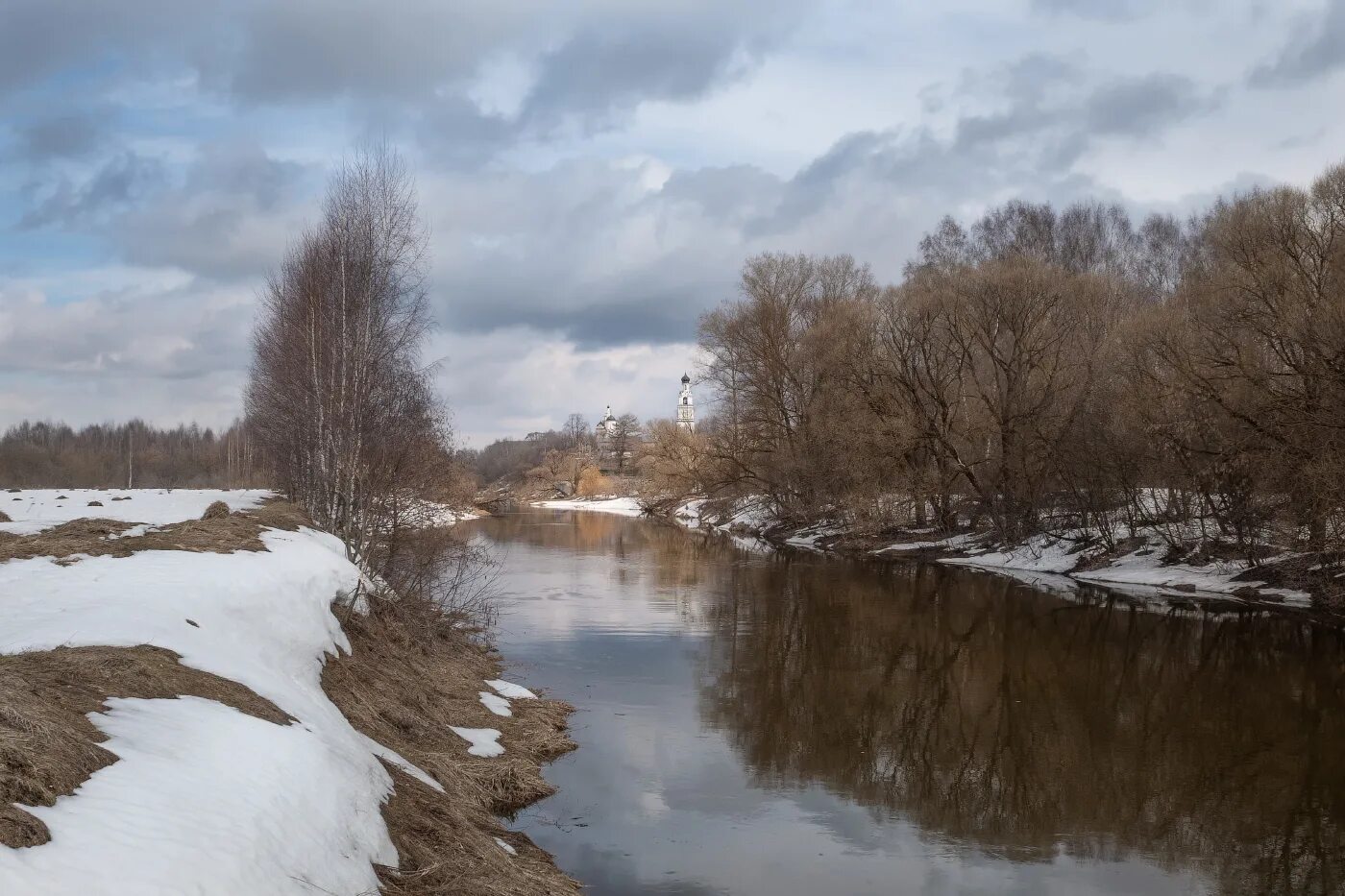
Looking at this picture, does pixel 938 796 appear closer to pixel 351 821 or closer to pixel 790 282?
pixel 351 821

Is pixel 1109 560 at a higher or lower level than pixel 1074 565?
higher

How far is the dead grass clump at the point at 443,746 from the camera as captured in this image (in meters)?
7.52

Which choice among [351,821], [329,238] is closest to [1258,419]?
[329,238]

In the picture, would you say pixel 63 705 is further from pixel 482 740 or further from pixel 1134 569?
pixel 1134 569

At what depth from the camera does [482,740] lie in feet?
41.8

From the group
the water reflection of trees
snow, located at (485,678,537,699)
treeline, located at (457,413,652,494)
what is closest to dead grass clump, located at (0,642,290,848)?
the water reflection of trees

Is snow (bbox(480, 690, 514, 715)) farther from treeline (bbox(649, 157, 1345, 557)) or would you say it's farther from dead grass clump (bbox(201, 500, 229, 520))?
treeline (bbox(649, 157, 1345, 557))

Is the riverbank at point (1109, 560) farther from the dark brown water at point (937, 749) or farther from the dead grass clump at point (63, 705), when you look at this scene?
the dead grass clump at point (63, 705)

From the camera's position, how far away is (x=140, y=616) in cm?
866

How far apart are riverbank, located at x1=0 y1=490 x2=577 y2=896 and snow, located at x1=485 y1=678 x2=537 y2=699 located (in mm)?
720

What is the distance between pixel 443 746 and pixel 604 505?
82.5m

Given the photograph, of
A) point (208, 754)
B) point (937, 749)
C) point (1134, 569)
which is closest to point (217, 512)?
point (208, 754)

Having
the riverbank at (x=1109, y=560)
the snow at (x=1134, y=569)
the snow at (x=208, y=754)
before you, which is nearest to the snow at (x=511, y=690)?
the snow at (x=208, y=754)

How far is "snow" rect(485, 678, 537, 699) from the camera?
15.7 meters
